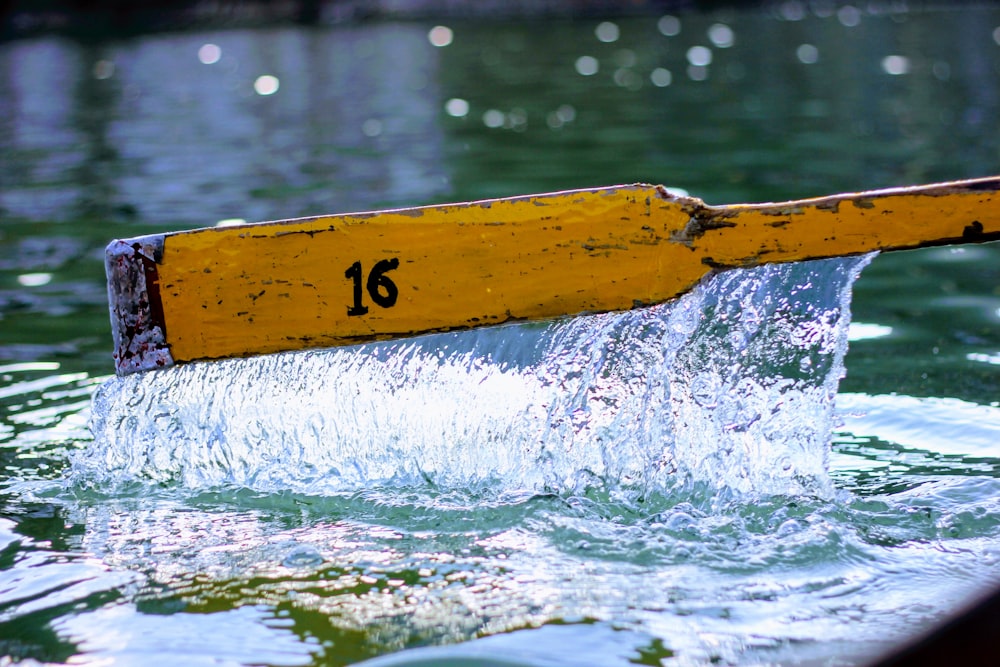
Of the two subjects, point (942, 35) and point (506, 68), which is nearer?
point (506, 68)

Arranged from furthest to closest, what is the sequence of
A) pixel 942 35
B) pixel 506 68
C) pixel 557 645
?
1. pixel 942 35
2. pixel 506 68
3. pixel 557 645

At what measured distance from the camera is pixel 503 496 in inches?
141

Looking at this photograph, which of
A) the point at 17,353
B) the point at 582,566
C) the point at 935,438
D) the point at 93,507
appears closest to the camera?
the point at 582,566

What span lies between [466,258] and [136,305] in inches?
39.1

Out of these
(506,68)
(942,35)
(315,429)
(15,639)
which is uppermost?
(942,35)

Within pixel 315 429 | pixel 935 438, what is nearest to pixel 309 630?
pixel 315 429

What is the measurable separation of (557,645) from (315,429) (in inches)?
54.3

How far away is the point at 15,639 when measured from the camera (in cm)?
288

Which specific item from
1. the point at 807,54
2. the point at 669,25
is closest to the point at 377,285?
the point at 807,54

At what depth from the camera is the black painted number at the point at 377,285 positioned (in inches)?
138

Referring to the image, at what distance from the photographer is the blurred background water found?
286 centimetres

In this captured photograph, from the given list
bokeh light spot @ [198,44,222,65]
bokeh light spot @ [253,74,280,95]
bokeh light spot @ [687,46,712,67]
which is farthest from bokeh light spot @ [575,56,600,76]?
bokeh light spot @ [198,44,222,65]

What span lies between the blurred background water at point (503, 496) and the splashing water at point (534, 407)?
0.09 feet

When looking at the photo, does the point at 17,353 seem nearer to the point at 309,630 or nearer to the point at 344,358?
the point at 344,358
